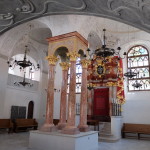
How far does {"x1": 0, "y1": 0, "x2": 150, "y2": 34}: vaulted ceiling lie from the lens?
5434mm

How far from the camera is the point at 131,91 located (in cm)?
1462

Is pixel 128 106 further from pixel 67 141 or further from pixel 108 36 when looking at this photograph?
pixel 67 141

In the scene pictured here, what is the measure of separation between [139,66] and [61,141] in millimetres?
10213

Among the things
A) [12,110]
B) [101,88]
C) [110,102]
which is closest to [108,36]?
[101,88]

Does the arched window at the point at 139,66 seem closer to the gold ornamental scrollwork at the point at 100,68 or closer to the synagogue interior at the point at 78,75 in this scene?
the synagogue interior at the point at 78,75

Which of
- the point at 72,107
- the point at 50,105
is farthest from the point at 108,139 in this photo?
the point at 50,105

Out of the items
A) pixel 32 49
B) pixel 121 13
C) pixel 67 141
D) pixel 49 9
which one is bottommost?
pixel 67 141

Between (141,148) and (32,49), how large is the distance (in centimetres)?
1313

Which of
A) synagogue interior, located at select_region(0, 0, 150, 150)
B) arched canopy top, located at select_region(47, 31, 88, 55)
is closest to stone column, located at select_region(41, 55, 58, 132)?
synagogue interior, located at select_region(0, 0, 150, 150)

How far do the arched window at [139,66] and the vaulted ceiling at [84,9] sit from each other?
910 centimetres

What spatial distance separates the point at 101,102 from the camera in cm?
1478

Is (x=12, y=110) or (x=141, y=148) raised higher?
(x=12, y=110)

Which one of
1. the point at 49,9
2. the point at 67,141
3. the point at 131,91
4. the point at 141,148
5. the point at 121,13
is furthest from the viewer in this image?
the point at 131,91

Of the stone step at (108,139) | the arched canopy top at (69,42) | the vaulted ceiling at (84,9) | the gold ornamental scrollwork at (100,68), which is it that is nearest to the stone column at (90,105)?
the gold ornamental scrollwork at (100,68)
